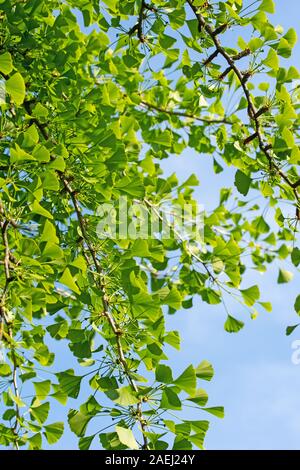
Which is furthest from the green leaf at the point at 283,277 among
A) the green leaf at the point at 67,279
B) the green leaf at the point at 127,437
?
the green leaf at the point at 127,437

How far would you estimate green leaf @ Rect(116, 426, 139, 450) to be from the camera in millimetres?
1408

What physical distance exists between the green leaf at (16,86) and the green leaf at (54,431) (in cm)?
97

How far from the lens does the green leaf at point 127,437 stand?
1408mm

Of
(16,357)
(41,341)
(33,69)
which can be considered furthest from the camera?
(41,341)

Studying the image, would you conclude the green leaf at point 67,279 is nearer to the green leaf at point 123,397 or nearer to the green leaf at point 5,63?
the green leaf at point 123,397

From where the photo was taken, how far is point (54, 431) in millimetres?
1918

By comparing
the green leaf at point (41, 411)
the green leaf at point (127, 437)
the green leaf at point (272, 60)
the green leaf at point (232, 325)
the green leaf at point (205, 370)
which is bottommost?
the green leaf at point (127, 437)

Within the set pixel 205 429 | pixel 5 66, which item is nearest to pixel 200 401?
pixel 205 429

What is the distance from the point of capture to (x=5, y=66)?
1.68 meters

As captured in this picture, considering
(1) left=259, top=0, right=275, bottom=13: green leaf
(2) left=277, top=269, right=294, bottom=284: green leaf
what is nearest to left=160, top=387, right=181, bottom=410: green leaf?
(1) left=259, top=0, right=275, bottom=13: green leaf

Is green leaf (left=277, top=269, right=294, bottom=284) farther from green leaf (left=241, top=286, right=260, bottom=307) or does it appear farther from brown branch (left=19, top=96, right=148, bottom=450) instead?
brown branch (left=19, top=96, right=148, bottom=450)
